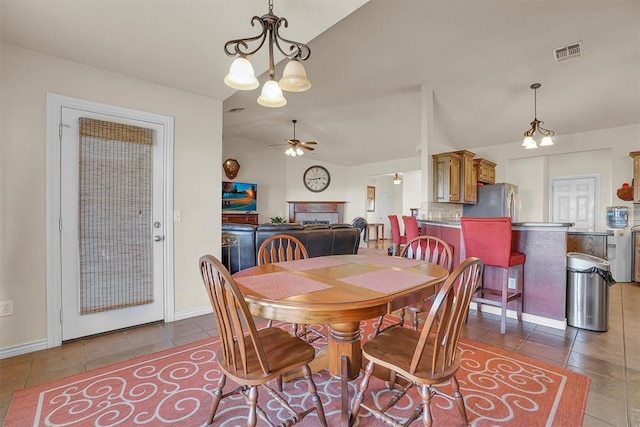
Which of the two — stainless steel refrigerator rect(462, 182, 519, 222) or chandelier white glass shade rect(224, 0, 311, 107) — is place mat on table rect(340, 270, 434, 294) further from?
stainless steel refrigerator rect(462, 182, 519, 222)

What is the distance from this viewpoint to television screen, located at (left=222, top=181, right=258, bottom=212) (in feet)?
22.2

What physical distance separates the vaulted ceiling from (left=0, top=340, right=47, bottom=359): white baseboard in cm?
228

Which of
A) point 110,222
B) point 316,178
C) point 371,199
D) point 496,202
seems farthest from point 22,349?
point 371,199

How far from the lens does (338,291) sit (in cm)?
142

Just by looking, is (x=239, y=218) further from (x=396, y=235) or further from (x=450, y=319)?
(x=450, y=319)

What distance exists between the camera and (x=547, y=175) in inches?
248

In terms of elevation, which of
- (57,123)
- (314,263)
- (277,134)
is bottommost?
(314,263)

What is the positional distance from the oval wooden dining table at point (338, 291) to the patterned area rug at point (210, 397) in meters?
0.40

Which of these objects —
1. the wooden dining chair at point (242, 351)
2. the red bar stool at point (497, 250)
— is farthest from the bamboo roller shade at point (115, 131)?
the red bar stool at point (497, 250)

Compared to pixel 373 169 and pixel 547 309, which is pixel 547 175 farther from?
pixel 547 309

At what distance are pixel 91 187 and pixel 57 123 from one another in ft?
1.80

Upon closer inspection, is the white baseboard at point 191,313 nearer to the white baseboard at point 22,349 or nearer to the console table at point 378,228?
the white baseboard at point 22,349

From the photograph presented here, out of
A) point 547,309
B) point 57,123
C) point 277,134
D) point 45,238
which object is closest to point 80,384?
point 45,238

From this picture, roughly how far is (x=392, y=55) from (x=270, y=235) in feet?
8.87
